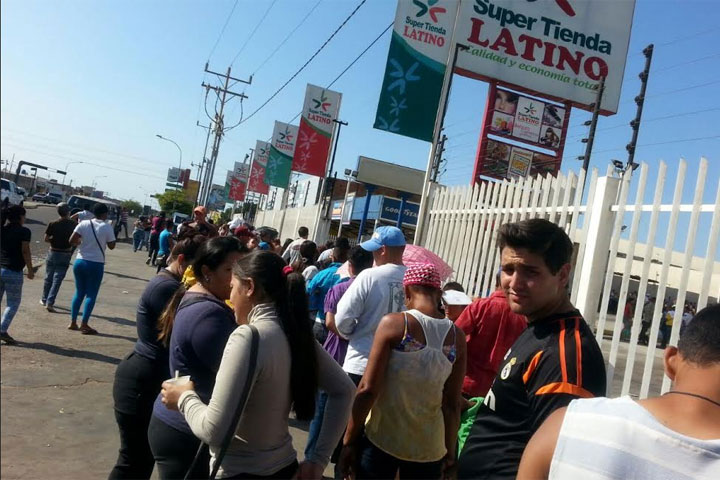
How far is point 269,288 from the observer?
2.49m

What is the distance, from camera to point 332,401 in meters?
2.58

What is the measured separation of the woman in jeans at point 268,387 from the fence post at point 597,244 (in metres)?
2.87

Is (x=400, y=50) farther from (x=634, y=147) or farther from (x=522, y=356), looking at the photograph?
(x=634, y=147)

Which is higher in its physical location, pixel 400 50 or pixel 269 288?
pixel 400 50

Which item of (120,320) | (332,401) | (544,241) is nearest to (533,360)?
(544,241)

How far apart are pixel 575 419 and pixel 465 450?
3.27 feet

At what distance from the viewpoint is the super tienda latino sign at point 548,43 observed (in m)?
11.1

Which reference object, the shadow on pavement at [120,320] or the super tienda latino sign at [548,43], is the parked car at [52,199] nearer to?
the shadow on pavement at [120,320]

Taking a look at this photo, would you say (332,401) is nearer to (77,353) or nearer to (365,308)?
(365,308)

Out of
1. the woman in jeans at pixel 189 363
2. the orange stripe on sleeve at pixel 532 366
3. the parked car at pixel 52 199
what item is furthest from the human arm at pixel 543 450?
the parked car at pixel 52 199

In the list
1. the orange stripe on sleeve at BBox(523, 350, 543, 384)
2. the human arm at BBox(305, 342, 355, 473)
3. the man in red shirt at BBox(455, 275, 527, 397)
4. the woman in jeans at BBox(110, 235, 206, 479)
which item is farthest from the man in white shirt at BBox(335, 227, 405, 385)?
the orange stripe on sleeve at BBox(523, 350, 543, 384)

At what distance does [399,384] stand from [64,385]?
2.41 meters

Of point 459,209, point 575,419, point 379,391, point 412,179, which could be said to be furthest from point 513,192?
point 412,179

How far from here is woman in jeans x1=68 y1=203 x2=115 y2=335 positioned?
8.28m
